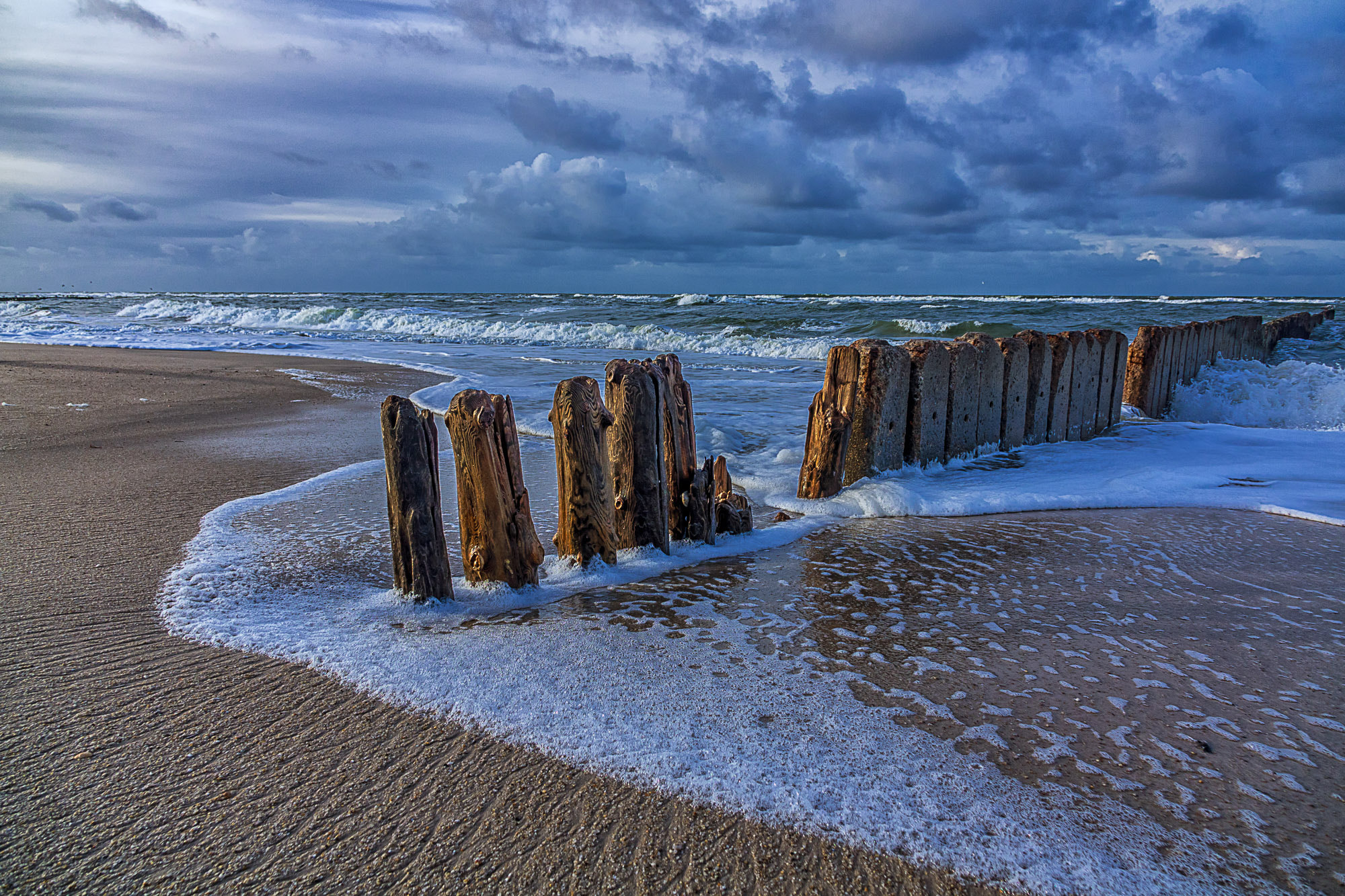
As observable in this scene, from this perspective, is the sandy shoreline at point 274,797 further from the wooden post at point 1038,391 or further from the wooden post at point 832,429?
the wooden post at point 1038,391

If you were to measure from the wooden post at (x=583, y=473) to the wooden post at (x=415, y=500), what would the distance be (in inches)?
21.7

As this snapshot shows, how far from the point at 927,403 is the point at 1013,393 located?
1.20 m

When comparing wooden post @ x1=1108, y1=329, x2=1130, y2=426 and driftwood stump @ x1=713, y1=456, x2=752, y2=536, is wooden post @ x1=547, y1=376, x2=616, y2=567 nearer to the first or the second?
driftwood stump @ x1=713, y1=456, x2=752, y2=536

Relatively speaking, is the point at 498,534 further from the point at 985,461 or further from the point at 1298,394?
the point at 1298,394

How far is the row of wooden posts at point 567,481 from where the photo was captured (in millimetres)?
2910

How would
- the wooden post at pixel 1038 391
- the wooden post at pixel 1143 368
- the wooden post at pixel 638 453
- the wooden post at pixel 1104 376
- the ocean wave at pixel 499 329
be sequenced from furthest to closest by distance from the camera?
the ocean wave at pixel 499 329, the wooden post at pixel 1143 368, the wooden post at pixel 1104 376, the wooden post at pixel 1038 391, the wooden post at pixel 638 453

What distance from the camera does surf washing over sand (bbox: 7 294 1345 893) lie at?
71.1 inches

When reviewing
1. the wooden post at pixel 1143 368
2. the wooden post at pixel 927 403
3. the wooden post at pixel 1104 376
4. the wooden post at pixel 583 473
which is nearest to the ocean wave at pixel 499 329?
the wooden post at pixel 1143 368

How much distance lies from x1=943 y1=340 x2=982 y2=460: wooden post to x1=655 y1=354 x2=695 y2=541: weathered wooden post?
2.26m

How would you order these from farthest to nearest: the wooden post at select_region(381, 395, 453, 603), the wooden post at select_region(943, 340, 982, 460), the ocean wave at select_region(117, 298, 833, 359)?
the ocean wave at select_region(117, 298, 833, 359) < the wooden post at select_region(943, 340, 982, 460) < the wooden post at select_region(381, 395, 453, 603)

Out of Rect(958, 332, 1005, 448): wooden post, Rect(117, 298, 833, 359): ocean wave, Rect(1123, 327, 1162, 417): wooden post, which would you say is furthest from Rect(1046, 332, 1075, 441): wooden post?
Rect(117, 298, 833, 359): ocean wave

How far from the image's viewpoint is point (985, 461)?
18.8 ft

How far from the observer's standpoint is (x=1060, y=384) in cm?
643

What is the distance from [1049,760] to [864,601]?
3.90 ft
